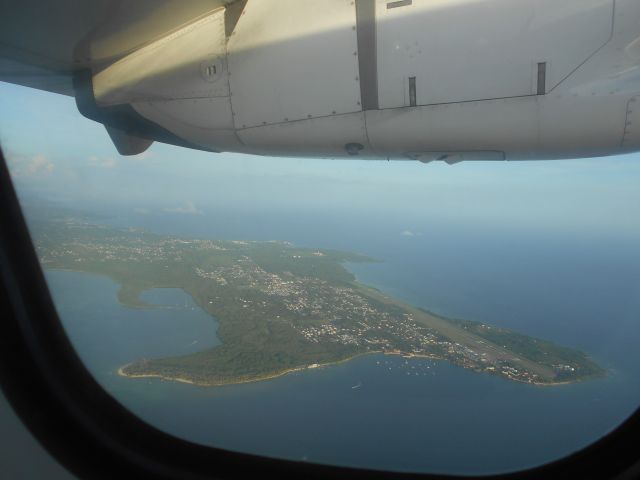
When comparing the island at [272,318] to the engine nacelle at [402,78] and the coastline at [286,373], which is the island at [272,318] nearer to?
the coastline at [286,373]

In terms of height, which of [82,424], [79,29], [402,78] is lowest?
[82,424]

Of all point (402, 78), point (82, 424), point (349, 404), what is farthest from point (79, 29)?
point (349, 404)

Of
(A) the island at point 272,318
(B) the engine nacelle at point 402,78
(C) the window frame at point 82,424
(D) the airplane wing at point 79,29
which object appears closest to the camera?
(B) the engine nacelle at point 402,78

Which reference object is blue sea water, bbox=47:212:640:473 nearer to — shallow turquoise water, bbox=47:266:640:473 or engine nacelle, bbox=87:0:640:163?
shallow turquoise water, bbox=47:266:640:473

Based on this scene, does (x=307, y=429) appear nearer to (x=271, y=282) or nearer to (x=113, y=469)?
(x=113, y=469)

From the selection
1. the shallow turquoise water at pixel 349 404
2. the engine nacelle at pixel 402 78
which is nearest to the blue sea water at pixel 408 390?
the shallow turquoise water at pixel 349 404

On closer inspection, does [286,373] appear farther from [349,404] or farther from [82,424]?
[82,424]

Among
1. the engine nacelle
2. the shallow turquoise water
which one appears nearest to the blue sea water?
the shallow turquoise water
